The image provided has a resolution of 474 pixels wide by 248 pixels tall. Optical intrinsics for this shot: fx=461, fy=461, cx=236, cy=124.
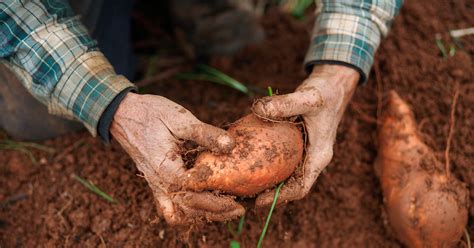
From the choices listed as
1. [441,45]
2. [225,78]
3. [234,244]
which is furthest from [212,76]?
[441,45]

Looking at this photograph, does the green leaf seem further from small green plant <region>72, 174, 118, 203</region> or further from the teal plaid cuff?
the teal plaid cuff

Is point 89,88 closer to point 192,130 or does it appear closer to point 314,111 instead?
point 192,130

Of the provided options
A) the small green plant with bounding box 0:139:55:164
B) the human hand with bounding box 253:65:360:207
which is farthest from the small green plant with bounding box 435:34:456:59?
the small green plant with bounding box 0:139:55:164

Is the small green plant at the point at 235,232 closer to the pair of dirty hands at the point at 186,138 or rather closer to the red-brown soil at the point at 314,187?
the red-brown soil at the point at 314,187

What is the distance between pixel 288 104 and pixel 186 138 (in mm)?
307

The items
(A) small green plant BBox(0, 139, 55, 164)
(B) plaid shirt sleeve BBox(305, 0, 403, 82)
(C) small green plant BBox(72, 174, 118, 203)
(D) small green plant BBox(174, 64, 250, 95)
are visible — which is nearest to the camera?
(B) plaid shirt sleeve BBox(305, 0, 403, 82)

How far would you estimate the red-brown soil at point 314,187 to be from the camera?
160 cm

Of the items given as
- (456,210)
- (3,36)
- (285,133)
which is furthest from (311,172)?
(3,36)

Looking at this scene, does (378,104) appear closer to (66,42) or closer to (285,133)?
(285,133)

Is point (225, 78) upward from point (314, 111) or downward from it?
downward

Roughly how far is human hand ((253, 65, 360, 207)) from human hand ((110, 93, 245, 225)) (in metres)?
0.15

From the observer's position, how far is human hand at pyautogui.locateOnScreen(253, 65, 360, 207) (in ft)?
4.35

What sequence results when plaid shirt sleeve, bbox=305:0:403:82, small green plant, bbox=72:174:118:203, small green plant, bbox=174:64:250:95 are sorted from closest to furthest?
plaid shirt sleeve, bbox=305:0:403:82 < small green plant, bbox=72:174:118:203 < small green plant, bbox=174:64:250:95

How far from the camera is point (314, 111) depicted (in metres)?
1.40
